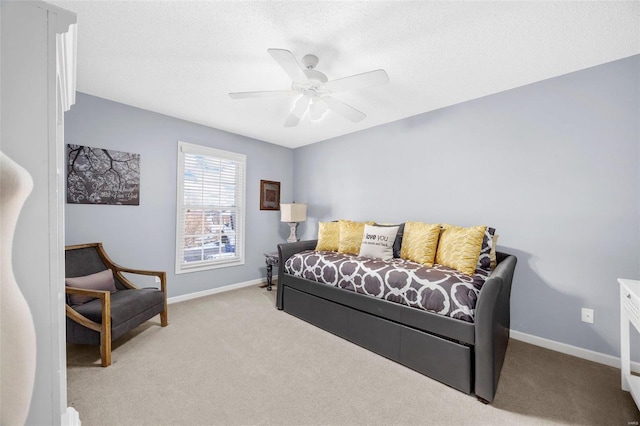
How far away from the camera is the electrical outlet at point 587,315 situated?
84.4 inches

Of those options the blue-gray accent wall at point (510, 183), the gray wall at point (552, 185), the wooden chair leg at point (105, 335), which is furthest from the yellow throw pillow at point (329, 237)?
the wooden chair leg at point (105, 335)

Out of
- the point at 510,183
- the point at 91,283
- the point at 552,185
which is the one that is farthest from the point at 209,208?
the point at 552,185

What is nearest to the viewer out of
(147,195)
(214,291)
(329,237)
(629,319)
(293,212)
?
(629,319)

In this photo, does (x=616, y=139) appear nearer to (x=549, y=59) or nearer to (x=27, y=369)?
(x=549, y=59)

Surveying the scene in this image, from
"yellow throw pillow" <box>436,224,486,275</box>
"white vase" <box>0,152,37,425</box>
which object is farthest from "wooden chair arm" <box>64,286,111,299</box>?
"yellow throw pillow" <box>436,224,486,275</box>

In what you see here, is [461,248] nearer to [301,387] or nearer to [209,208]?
[301,387]

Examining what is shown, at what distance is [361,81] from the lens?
71.3 inches

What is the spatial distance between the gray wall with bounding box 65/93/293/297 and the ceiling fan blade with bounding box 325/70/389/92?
98.7 inches

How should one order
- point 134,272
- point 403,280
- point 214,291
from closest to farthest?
point 403,280 < point 134,272 < point 214,291

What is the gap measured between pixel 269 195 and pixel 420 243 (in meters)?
2.81

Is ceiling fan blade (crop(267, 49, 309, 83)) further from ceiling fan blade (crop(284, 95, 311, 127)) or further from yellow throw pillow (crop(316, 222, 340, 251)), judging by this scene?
yellow throw pillow (crop(316, 222, 340, 251))

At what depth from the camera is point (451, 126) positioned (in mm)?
2957

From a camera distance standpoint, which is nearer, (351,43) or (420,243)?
(351,43)

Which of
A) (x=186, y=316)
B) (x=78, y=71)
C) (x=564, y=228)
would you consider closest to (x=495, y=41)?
(x=564, y=228)
